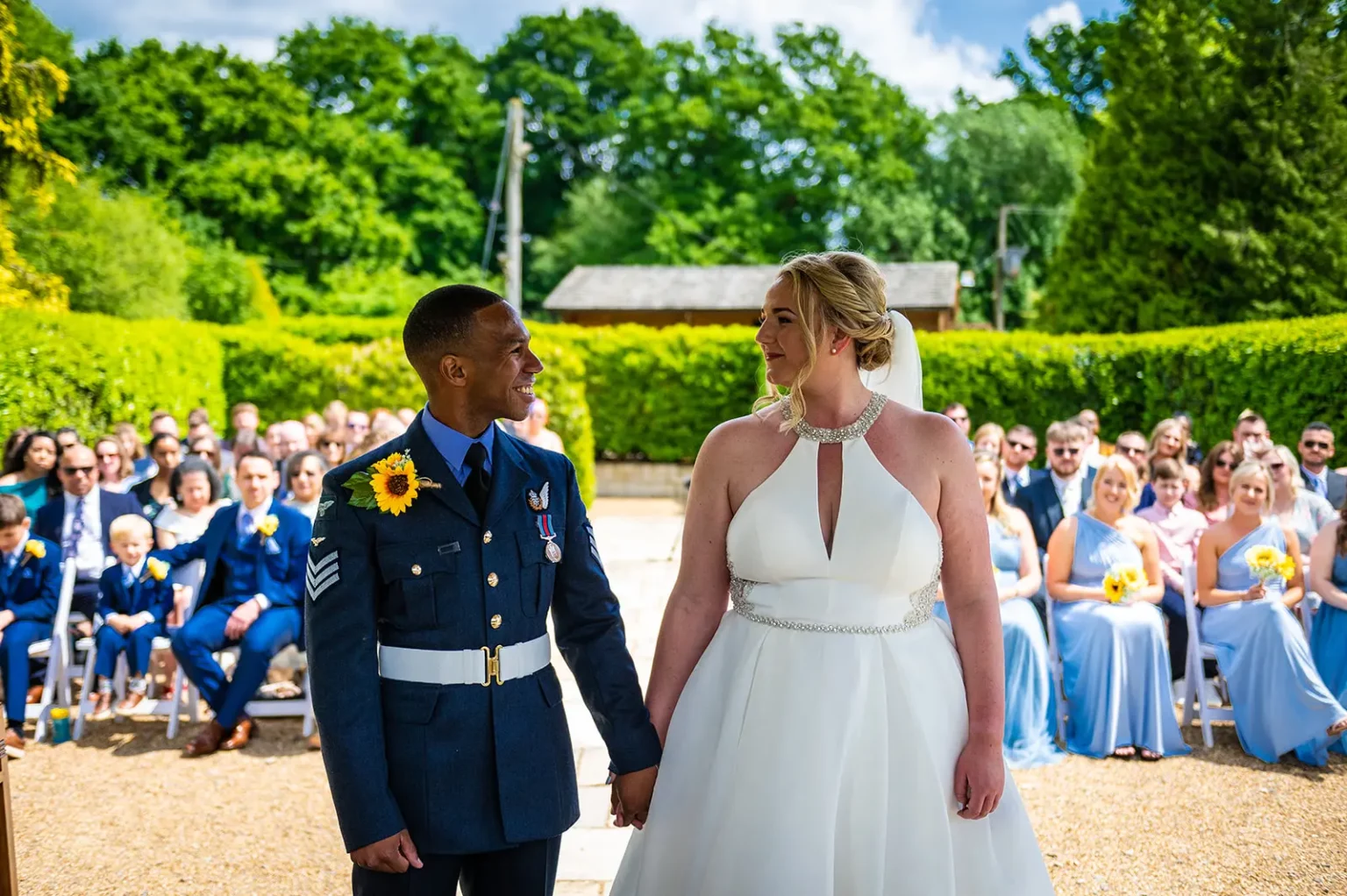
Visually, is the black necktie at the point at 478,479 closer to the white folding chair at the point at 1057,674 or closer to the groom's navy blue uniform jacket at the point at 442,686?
the groom's navy blue uniform jacket at the point at 442,686

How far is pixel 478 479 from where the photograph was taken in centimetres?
243

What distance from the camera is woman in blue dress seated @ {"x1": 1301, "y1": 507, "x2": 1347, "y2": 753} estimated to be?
592 centimetres

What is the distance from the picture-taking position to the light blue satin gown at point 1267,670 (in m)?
5.57

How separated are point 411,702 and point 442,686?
0.07m

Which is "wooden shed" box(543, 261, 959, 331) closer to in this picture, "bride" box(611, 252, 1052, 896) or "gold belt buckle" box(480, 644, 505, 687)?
"bride" box(611, 252, 1052, 896)

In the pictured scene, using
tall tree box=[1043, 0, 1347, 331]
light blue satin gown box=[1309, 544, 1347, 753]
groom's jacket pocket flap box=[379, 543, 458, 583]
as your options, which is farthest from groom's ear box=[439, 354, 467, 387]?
tall tree box=[1043, 0, 1347, 331]

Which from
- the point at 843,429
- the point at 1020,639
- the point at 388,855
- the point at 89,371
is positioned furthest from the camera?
the point at 89,371

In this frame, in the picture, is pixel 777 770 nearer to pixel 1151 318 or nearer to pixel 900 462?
pixel 900 462

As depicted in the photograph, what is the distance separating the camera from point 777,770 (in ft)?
8.05

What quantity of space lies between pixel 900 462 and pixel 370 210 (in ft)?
131

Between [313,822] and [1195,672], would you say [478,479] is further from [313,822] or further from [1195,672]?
[1195,672]

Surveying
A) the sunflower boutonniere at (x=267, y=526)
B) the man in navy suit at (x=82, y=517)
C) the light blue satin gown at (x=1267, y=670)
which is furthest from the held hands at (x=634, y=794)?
the man in navy suit at (x=82, y=517)

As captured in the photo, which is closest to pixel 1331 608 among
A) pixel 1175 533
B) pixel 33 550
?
pixel 1175 533

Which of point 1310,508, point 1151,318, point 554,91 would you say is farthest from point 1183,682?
point 554,91
